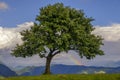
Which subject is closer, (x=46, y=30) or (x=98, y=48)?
(x=46, y=30)

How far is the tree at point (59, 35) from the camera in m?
95.7

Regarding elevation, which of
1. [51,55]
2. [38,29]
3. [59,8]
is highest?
[59,8]

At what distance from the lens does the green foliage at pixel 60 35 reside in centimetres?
9562

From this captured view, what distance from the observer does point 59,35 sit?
96.2 m

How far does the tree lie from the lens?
95.7 m

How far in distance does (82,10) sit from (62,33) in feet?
35.7

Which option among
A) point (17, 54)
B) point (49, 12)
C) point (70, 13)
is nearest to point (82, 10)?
point (70, 13)

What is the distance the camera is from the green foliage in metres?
95.6

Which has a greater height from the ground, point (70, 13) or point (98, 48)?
point (70, 13)

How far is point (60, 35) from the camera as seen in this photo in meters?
96.1

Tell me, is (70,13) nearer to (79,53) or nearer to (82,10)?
(82,10)

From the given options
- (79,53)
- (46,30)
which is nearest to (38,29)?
(46,30)

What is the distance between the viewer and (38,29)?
99.2 meters

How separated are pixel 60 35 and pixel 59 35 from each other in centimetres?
34
